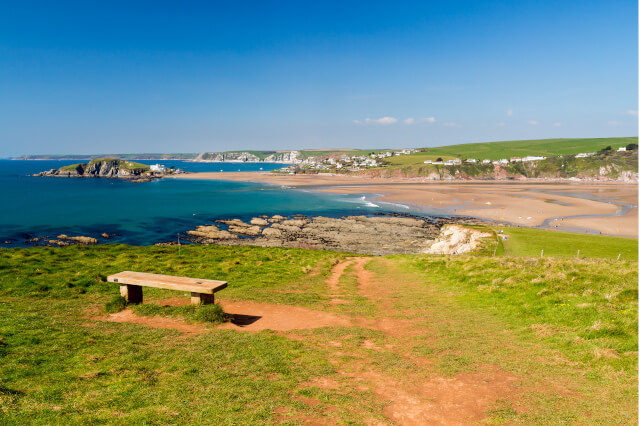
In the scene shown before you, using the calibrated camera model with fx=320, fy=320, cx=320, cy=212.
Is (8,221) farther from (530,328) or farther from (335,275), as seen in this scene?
(530,328)

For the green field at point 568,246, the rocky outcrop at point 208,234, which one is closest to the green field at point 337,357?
the green field at point 568,246

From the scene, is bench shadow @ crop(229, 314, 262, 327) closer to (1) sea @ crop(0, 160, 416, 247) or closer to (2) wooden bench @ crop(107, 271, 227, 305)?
(2) wooden bench @ crop(107, 271, 227, 305)

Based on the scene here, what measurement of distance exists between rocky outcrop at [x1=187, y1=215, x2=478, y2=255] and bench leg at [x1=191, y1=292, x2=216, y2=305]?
36876mm

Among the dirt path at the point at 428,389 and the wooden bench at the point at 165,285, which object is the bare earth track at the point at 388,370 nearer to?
the dirt path at the point at 428,389

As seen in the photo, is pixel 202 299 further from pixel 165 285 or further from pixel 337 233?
pixel 337 233

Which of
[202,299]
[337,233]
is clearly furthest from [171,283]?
[337,233]

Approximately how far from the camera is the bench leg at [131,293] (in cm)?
1242

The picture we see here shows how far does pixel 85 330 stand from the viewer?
9.80 metres

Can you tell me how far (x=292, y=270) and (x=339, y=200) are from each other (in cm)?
8188

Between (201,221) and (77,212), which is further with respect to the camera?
(77,212)

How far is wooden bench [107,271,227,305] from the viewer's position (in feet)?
38.4

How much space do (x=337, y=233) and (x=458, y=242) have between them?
21.5 metres

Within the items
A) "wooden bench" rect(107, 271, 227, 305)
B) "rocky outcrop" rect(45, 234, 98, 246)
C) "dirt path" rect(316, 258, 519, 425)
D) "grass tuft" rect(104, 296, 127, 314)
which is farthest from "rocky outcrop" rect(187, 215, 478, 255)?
"dirt path" rect(316, 258, 519, 425)

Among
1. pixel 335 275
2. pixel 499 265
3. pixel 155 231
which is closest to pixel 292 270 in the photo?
pixel 335 275
